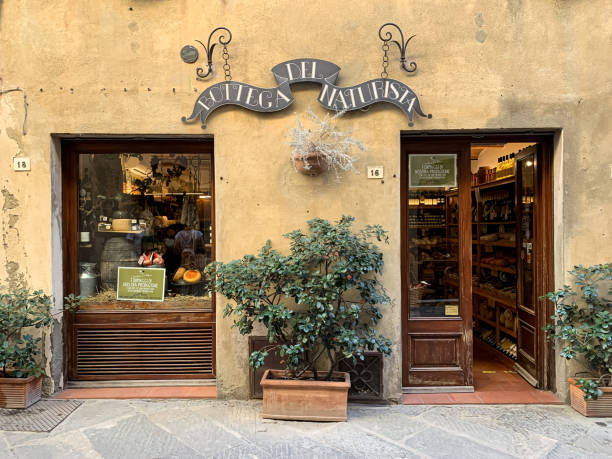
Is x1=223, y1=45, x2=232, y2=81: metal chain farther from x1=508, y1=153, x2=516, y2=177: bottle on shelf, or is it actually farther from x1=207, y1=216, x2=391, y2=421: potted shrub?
x1=508, y1=153, x2=516, y2=177: bottle on shelf

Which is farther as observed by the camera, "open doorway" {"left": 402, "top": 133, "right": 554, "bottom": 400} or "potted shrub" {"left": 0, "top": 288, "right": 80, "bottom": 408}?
"open doorway" {"left": 402, "top": 133, "right": 554, "bottom": 400}

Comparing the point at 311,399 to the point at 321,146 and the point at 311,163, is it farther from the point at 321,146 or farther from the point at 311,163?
the point at 321,146

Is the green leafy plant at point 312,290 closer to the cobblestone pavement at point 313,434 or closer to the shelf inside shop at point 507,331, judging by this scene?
the cobblestone pavement at point 313,434

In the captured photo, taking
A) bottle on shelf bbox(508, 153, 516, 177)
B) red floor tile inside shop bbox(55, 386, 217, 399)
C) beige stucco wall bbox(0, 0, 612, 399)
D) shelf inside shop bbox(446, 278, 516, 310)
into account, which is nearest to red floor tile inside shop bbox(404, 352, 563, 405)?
beige stucco wall bbox(0, 0, 612, 399)

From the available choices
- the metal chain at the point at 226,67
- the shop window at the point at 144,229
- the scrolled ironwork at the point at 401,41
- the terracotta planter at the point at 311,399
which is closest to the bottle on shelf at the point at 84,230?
the shop window at the point at 144,229

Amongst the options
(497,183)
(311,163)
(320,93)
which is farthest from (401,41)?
(497,183)

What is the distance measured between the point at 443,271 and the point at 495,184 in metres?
2.51

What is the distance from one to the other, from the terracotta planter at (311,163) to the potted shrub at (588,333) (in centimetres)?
268

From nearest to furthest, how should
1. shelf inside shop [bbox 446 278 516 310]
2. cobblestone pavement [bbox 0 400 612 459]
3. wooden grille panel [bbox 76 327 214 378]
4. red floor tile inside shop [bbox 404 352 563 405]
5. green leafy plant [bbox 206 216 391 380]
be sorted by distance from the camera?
1. cobblestone pavement [bbox 0 400 612 459]
2. green leafy plant [bbox 206 216 391 380]
3. red floor tile inside shop [bbox 404 352 563 405]
4. wooden grille panel [bbox 76 327 214 378]
5. shelf inside shop [bbox 446 278 516 310]

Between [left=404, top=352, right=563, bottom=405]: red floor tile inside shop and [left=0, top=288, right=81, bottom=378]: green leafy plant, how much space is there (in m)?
3.91

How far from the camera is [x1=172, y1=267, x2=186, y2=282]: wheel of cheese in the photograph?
493cm

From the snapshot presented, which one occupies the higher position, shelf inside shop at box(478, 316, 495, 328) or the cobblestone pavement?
shelf inside shop at box(478, 316, 495, 328)

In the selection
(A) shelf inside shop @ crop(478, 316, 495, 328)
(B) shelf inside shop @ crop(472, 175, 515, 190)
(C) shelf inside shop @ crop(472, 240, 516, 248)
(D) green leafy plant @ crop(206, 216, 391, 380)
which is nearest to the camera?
(D) green leafy plant @ crop(206, 216, 391, 380)

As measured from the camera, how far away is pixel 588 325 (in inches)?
165
